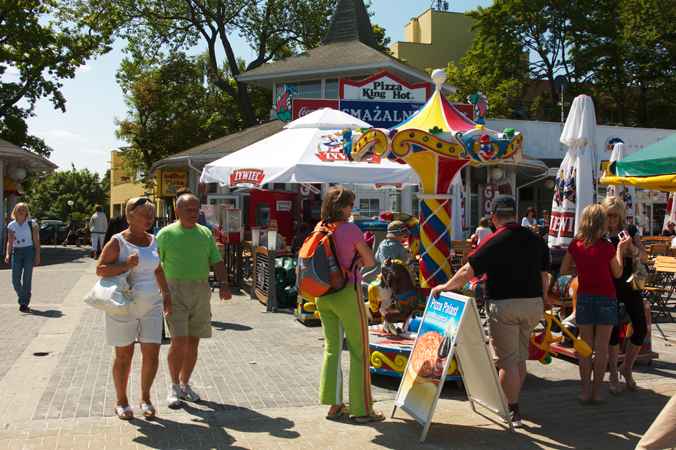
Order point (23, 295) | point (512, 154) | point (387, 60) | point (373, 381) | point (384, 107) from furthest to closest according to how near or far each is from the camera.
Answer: point (387, 60), point (384, 107), point (23, 295), point (512, 154), point (373, 381)

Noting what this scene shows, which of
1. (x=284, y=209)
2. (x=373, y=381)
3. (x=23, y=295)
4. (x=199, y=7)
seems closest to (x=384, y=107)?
(x=284, y=209)

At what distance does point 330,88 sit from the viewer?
24.2 metres

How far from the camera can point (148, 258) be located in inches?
209

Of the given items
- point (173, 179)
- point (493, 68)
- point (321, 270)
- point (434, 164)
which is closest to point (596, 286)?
point (321, 270)

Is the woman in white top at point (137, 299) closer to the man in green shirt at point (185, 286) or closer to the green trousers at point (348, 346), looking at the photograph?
the man in green shirt at point (185, 286)

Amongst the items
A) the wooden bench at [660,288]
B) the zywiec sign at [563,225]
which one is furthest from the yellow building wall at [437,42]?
the zywiec sign at [563,225]

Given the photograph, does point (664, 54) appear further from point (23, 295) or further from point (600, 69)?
point (23, 295)

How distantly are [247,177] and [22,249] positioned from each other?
381 cm

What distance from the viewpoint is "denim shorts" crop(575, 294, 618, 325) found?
582 centimetres

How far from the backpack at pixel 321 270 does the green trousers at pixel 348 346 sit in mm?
108

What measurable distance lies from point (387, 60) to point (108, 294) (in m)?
19.1

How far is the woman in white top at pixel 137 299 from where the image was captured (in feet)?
17.1

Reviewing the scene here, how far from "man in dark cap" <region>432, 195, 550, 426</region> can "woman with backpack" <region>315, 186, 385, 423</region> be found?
66 centimetres

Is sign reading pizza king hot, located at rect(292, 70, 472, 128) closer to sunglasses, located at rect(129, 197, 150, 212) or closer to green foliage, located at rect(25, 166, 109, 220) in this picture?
sunglasses, located at rect(129, 197, 150, 212)
